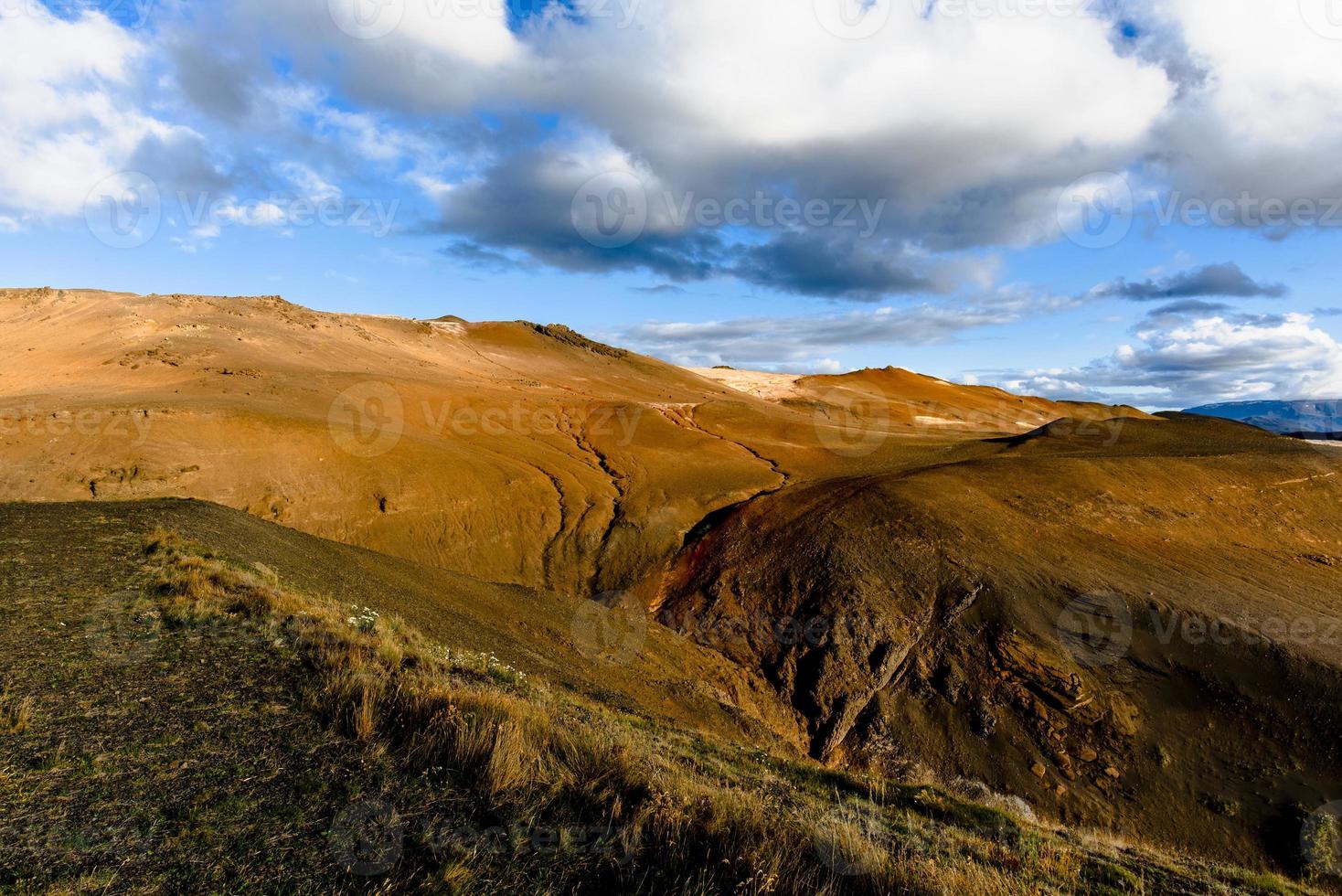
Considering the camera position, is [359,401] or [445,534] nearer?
[445,534]

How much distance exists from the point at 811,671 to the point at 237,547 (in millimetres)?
16606

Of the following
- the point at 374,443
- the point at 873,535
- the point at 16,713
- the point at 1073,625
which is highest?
the point at 16,713

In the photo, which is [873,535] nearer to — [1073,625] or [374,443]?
[1073,625]

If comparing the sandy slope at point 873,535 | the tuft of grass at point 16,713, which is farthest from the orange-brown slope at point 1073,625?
the tuft of grass at point 16,713

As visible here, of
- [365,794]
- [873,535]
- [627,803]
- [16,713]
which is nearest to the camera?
[365,794]

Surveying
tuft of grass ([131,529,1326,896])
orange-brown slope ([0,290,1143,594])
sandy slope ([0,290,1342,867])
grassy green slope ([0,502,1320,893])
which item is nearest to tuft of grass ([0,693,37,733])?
grassy green slope ([0,502,1320,893])

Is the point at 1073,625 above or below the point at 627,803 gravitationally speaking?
below

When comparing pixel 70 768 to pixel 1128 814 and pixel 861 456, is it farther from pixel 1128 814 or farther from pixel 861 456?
pixel 861 456

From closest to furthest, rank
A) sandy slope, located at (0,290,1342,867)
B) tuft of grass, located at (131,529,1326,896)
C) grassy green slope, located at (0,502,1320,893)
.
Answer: grassy green slope, located at (0,502,1320,893)
tuft of grass, located at (131,529,1326,896)
sandy slope, located at (0,290,1342,867)

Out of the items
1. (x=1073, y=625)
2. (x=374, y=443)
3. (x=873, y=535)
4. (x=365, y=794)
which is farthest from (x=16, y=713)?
(x=374, y=443)

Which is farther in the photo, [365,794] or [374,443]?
[374,443]

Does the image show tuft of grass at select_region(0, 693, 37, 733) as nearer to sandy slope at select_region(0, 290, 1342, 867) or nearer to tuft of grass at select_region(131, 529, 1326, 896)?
tuft of grass at select_region(131, 529, 1326, 896)

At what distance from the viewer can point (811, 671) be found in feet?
68.9

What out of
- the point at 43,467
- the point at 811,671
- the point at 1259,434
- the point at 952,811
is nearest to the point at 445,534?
the point at 43,467
